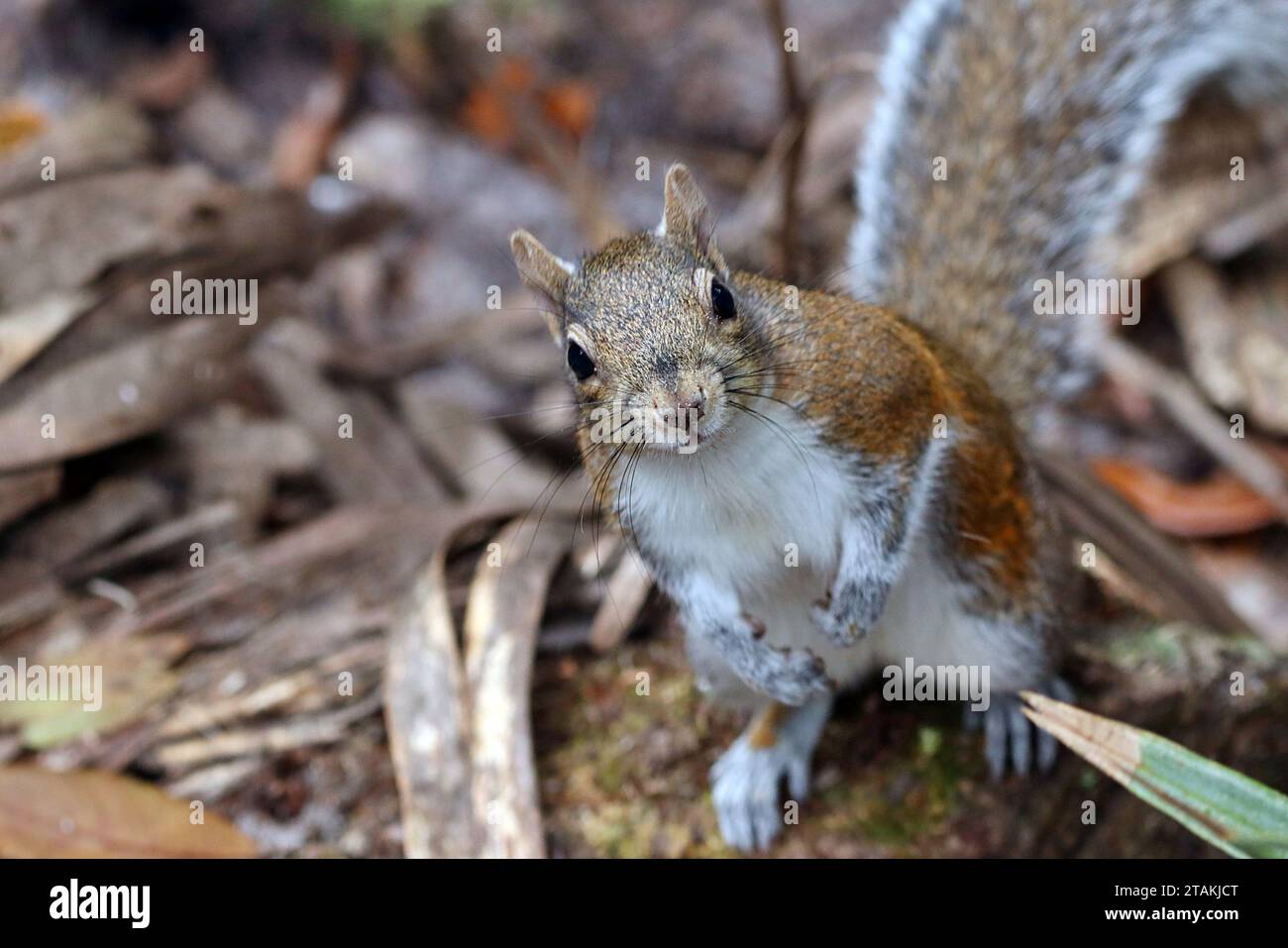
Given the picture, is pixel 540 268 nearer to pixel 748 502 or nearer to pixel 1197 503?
pixel 748 502

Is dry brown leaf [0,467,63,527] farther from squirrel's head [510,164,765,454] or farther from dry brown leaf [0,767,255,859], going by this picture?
→ squirrel's head [510,164,765,454]

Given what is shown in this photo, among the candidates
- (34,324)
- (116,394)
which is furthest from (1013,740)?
(34,324)

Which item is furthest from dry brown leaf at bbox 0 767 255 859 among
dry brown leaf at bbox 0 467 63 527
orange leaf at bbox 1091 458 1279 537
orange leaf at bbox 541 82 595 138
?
orange leaf at bbox 541 82 595 138

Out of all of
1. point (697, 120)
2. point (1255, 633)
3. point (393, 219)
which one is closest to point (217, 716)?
point (393, 219)

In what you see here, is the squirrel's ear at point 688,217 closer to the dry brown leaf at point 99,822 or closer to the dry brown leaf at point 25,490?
the dry brown leaf at point 99,822
